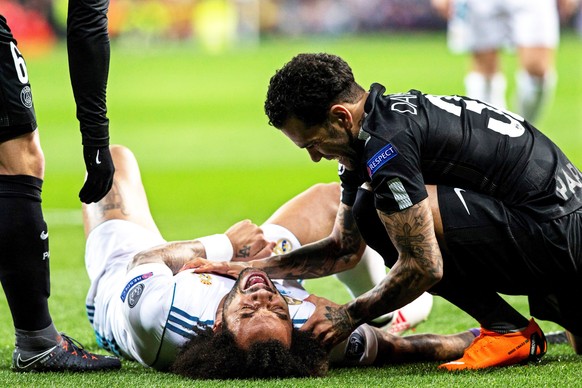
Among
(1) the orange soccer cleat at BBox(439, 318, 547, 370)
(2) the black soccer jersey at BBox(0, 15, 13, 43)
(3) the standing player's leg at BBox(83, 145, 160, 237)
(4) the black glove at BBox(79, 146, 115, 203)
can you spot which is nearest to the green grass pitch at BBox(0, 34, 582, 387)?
(1) the orange soccer cleat at BBox(439, 318, 547, 370)

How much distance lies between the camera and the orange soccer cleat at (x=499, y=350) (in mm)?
4012

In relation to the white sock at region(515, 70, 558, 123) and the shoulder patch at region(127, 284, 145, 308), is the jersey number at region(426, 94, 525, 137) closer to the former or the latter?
the shoulder patch at region(127, 284, 145, 308)

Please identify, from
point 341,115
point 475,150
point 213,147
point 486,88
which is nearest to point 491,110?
point 475,150

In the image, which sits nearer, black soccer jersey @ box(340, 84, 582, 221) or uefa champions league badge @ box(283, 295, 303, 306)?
black soccer jersey @ box(340, 84, 582, 221)

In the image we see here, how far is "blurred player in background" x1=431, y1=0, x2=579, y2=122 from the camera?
35.4 ft

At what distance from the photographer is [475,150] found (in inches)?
154

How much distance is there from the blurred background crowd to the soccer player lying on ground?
25681mm

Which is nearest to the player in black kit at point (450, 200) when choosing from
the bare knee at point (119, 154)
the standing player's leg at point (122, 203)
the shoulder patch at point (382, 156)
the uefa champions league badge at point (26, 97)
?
the shoulder patch at point (382, 156)

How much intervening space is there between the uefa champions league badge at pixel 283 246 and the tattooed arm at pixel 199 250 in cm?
8

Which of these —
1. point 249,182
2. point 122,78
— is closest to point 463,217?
point 249,182

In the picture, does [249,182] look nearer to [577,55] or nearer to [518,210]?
[518,210]

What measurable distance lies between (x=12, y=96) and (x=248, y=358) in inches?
48.7

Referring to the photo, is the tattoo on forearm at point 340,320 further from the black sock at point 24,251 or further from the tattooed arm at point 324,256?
the black sock at point 24,251

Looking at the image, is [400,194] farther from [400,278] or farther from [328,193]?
[328,193]
